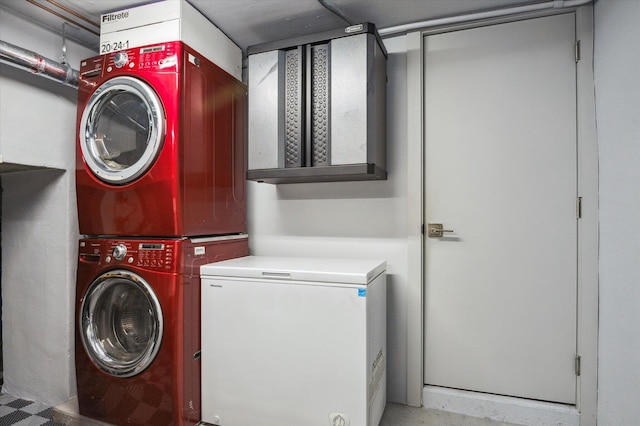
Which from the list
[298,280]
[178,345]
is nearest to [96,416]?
[178,345]

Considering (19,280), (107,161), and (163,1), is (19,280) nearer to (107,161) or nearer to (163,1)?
(107,161)

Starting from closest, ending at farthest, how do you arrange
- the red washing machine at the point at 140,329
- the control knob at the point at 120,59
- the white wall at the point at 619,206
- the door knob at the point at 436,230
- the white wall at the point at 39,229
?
the white wall at the point at 619,206 < the red washing machine at the point at 140,329 < the control knob at the point at 120,59 < the white wall at the point at 39,229 < the door knob at the point at 436,230

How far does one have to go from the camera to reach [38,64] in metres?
1.90

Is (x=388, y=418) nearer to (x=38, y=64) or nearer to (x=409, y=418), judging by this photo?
(x=409, y=418)

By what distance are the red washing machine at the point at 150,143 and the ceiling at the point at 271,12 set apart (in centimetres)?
32

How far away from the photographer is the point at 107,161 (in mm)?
1901

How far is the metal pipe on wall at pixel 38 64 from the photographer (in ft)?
5.86

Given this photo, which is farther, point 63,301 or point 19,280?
point 19,280

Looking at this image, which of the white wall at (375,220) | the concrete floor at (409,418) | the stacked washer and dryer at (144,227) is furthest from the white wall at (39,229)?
the white wall at (375,220)

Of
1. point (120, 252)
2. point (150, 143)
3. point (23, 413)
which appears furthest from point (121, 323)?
point (150, 143)

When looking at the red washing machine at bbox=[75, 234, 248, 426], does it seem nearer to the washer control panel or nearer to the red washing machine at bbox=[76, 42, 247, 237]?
the washer control panel

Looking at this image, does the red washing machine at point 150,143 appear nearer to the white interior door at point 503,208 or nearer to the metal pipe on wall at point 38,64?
the metal pipe on wall at point 38,64

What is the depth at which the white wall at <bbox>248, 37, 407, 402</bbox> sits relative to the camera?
2.15 meters

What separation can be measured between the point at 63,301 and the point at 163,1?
1.91 meters
